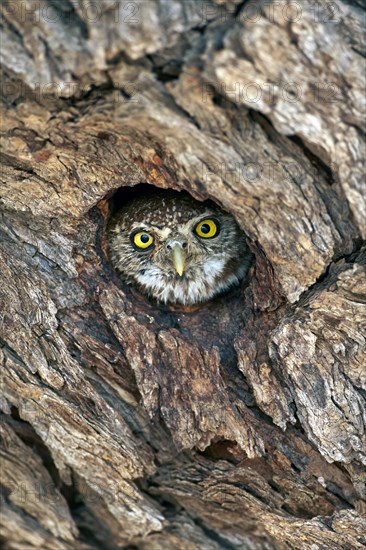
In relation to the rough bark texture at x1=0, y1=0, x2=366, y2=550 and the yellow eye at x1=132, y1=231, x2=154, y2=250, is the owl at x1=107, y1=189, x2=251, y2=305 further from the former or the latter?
the rough bark texture at x1=0, y1=0, x2=366, y2=550

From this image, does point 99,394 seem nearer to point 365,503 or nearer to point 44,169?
point 44,169

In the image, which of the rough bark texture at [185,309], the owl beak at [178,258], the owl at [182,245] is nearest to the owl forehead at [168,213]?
the owl at [182,245]

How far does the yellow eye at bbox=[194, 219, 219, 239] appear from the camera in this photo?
4578 millimetres

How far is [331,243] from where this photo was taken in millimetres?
3176

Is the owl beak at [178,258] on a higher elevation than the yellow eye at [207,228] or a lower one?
lower

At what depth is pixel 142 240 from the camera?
468 cm

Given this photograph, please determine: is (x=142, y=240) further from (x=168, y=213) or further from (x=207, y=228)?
(x=207, y=228)

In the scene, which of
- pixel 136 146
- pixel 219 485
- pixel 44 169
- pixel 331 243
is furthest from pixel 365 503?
pixel 44 169

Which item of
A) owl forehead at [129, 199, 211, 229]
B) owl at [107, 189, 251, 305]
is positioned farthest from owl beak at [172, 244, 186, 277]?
owl forehead at [129, 199, 211, 229]

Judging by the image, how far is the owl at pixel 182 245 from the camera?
454 centimetres

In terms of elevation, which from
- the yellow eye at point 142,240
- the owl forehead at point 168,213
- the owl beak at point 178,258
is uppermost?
the owl forehead at point 168,213

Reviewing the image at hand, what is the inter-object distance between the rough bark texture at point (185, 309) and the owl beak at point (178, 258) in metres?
0.29

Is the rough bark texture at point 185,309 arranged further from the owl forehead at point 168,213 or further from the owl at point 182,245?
the owl forehead at point 168,213

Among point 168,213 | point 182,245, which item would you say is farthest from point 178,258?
point 168,213
